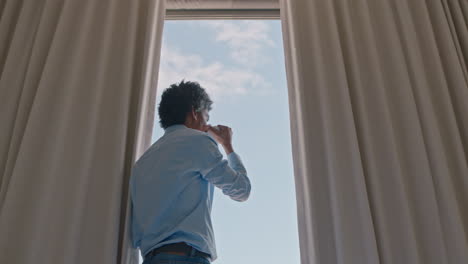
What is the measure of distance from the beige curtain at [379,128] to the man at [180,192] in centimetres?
33

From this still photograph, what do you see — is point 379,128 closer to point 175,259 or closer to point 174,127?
point 174,127


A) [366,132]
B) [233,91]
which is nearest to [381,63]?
[366,132]

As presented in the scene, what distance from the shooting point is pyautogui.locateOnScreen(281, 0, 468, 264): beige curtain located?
1337mm

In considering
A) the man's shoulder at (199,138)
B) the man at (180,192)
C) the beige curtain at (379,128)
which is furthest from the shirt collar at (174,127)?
the beige curtain at (379,128)

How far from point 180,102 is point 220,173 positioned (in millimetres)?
367

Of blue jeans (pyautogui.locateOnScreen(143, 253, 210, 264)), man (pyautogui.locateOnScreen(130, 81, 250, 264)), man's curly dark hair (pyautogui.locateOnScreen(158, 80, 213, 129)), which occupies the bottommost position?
blue jeans (pyautogui.locateOnScreen(143, 253, 210, 264))

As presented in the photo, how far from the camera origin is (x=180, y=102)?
58.0 inches

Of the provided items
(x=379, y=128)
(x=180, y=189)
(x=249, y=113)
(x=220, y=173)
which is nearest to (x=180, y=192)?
(x=180, y=189)

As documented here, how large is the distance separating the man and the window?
0.27 metres

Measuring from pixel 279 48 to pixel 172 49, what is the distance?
54 centimetres

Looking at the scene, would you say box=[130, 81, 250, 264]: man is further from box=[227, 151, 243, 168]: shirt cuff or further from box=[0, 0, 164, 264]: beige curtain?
box=[0, 0, 164, 264]: beige curtain

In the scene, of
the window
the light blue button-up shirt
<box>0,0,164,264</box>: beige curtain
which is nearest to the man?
the light blue button-up shirt

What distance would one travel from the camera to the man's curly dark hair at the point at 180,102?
4.80 feet

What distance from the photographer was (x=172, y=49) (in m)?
1.92
